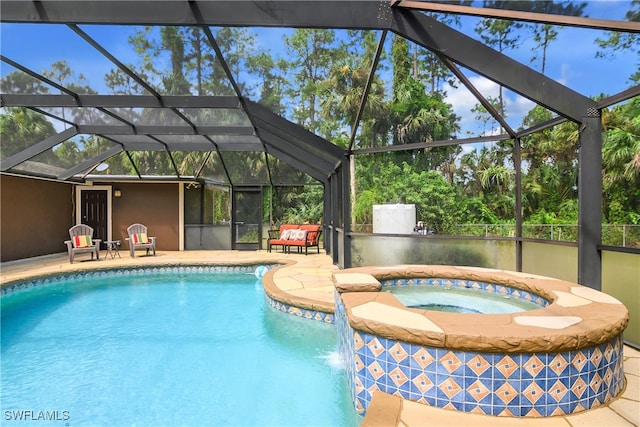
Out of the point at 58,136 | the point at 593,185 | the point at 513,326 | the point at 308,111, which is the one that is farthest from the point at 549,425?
the point at 58,136

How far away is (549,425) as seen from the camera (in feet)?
6.26

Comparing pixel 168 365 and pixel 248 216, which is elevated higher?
pixel 248 216

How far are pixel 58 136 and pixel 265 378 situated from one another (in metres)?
7.97

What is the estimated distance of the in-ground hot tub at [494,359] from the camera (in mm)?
2008

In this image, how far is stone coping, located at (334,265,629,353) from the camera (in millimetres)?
2004

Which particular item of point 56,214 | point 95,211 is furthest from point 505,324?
point 95,211

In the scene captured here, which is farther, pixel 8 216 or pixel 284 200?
pixel 284 200

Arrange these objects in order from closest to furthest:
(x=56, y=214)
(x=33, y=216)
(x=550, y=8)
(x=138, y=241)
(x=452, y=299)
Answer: (x=550, y=8), (x=452, y=299), (x=33, y=216), (x=138, y=241), (x=56, y=214)

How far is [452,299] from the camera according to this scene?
4344 millimetres

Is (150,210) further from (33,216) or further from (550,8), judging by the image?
(550,8)

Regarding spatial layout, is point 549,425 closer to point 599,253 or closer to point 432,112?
point 599,253

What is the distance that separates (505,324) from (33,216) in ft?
38.9

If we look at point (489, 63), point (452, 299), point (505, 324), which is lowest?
point (452, 299)

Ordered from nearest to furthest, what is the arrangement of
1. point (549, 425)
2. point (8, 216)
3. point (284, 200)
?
1. point (549, 425)
2. point (8, 216)
3. point (284, 200)
